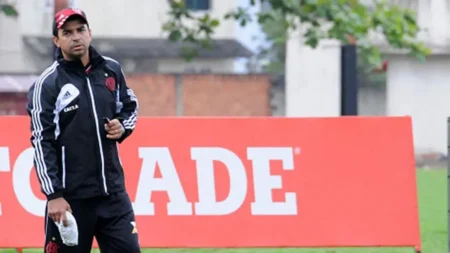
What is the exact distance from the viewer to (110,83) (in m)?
5.79

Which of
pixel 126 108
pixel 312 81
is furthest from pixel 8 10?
pixel 312 81

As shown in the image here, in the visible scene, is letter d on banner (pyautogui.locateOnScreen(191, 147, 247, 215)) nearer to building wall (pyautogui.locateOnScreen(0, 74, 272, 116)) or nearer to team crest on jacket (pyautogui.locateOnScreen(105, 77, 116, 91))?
team crest on jacket (pyautogui.locateOnScreen(105, 77, 116, 91))

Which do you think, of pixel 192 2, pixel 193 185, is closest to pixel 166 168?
pixel 193 185

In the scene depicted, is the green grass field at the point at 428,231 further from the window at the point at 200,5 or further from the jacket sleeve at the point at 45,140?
the window at the point at 200,5

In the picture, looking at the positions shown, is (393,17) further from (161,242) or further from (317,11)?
(161,242)

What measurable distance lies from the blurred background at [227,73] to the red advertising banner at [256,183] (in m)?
20.1

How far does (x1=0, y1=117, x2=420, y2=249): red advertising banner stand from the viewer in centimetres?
909

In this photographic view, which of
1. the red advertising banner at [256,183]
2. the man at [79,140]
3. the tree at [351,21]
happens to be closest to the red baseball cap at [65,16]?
the man at [79,140]

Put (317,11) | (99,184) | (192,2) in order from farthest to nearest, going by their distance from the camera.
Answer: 1. (192,2)
2. (317,11)
3. (99,184)

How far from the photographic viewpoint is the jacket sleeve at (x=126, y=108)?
19.3 ft

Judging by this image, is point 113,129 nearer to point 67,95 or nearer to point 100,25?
point 67,95

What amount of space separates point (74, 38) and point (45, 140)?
563mm

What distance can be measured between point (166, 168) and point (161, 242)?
2.14 feet

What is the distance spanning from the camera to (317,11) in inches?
642
